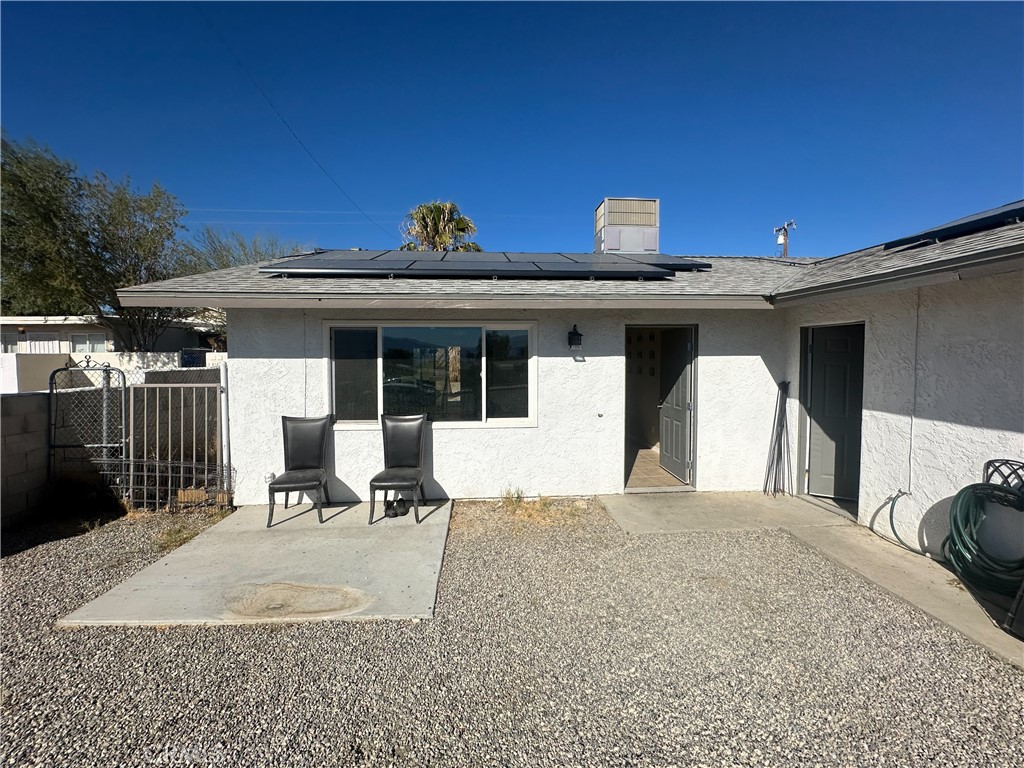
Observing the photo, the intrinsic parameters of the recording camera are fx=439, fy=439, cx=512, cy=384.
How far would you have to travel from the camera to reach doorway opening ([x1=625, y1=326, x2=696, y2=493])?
6301 mm

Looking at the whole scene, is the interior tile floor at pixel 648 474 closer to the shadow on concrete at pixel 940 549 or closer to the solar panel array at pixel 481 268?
the shadow on concrete at pixel 940 549

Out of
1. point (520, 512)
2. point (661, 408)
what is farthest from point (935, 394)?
point (520, 512)

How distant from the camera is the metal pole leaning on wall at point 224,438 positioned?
5.50 meters

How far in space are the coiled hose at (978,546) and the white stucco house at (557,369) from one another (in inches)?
42.0

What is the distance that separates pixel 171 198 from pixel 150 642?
1551 centimetres

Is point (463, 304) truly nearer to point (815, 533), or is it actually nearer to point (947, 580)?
point (815, 533)

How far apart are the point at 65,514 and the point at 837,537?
8814 millimetres

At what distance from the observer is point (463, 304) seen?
17.0 feet

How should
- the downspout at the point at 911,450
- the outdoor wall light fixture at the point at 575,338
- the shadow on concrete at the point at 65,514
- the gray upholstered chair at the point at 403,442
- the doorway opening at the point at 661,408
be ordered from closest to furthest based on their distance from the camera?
the downspout at the point at 911,450 < the shadow on concrete at the point at 65,514 < the gray upholstered chair at the point at 403,442 < the outdoor wall light fixture at the point at 575,338 < the doorway opening at the point at 661,408

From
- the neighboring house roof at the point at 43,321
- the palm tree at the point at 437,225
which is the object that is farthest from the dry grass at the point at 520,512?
the neighboring house roof at the point at 43,321

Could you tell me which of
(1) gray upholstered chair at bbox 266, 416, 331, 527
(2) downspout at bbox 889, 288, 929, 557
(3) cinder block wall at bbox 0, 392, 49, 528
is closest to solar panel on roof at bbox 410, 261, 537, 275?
(1) gray upholstered chair at bbox 266, 416, 331, 527

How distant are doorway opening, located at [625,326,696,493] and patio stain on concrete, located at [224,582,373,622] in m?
4.06

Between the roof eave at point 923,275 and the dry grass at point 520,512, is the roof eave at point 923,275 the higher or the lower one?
the higher one

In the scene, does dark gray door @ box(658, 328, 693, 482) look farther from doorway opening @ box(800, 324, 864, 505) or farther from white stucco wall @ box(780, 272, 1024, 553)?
white stucco wall @ box(780, 272, 1024, 553)
